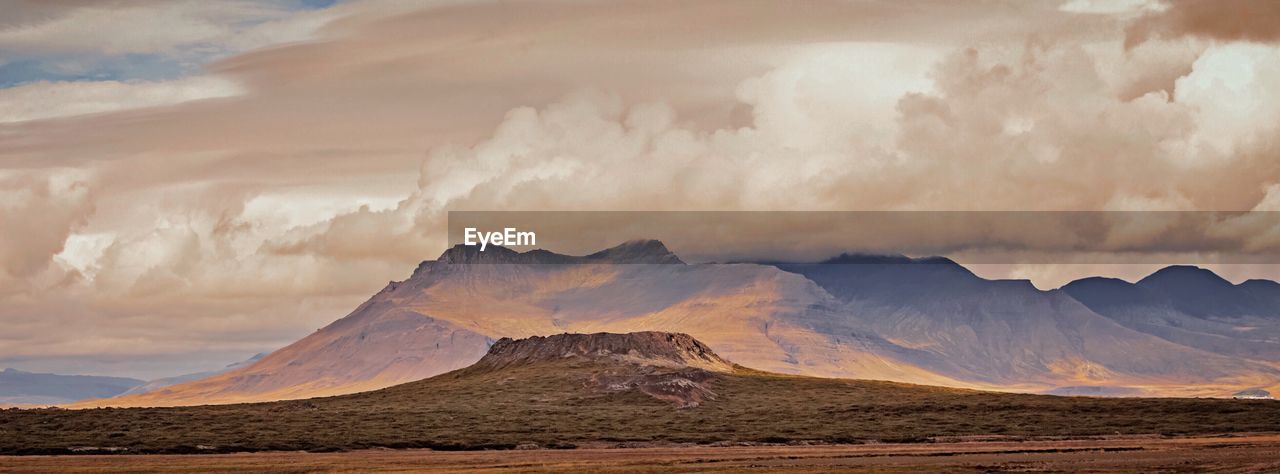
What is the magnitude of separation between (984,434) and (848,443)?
1876 cm

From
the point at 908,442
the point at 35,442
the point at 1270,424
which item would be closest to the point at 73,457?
the point at 35,442

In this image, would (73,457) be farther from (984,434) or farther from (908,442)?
(984,434)

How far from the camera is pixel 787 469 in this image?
139m

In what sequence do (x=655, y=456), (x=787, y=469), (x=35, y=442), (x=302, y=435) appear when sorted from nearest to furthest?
(x=787, y=469) < (x=655, y=456) < (x=35, y=442) < (x=302, y=435)

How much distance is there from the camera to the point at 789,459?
512 feet

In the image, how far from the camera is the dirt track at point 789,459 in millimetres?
137500

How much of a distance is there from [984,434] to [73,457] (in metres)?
108

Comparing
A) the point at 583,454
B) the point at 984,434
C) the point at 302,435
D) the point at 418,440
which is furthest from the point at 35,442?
the point at 984,434

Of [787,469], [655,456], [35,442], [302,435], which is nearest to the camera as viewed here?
[787,469]

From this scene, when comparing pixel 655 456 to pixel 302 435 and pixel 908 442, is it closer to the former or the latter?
pixel 908 442

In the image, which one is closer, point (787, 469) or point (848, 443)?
point (787, 469)

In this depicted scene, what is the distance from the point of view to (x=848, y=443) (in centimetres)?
19025

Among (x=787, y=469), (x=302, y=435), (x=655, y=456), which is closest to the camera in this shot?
(x=787, y=469)

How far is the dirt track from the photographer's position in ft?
451
